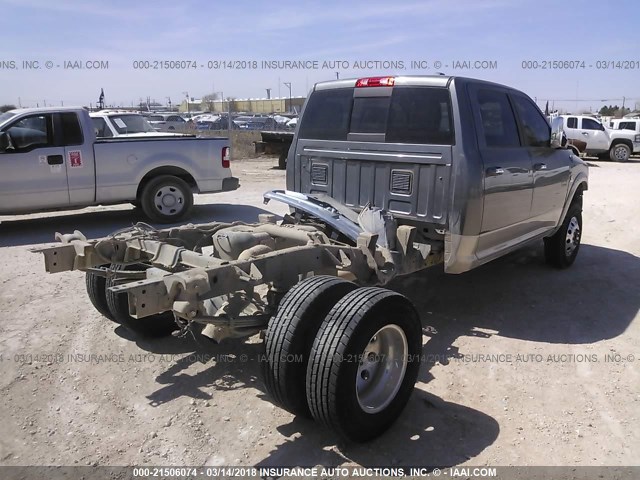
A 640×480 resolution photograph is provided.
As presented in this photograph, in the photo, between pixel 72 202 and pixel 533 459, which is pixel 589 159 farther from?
pixel 533 459

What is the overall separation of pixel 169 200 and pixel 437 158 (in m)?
6.03

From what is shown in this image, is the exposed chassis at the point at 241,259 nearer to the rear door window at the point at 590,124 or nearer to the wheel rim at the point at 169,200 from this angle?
the wheel rim at the point at 169,200

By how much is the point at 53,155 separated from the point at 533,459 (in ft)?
26.1

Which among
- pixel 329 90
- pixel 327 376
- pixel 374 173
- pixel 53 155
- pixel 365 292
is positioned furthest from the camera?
pixel 53 155

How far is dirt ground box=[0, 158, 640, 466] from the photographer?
3.20m

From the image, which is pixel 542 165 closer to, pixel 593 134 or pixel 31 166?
pixel 31 166

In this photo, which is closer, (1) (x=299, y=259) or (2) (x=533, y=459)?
(2) (x=533, y=459)

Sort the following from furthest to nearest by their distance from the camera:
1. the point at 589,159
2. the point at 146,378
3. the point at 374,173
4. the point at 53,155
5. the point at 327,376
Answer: the point at 589,159
the point at 53,155
the point at 374,173
the point at 146,378
the point at 327,376

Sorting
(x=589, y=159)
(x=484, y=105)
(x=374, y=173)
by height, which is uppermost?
(x=484, y=105)

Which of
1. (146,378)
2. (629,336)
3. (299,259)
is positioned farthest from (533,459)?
(146,378)

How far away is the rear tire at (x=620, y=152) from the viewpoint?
23.1 m

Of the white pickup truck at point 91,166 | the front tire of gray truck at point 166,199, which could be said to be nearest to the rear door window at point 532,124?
the white pickup truck at point 91,166

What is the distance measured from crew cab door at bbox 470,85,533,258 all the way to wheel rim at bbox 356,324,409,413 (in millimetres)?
1751

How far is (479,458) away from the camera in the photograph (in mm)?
3137
